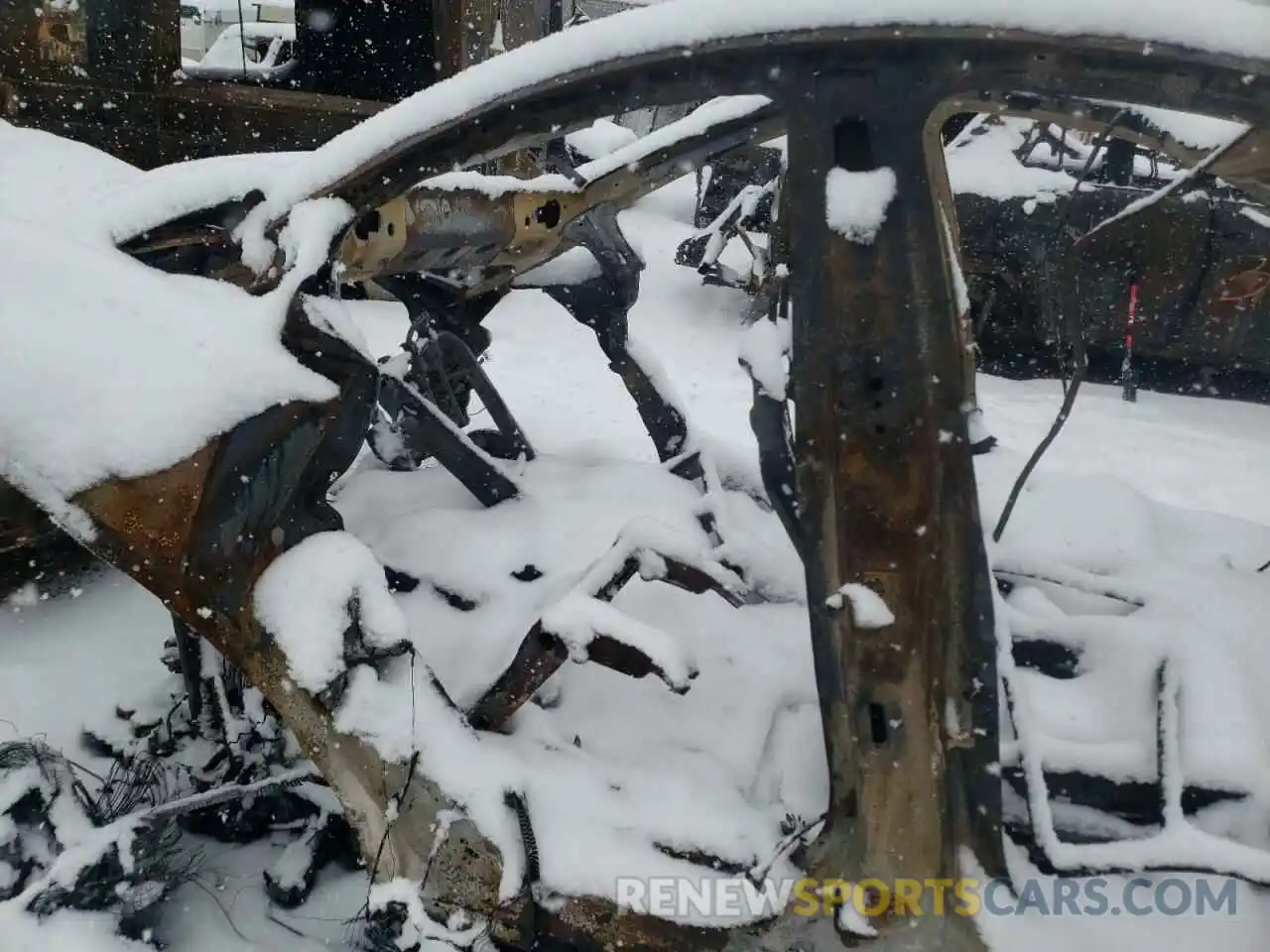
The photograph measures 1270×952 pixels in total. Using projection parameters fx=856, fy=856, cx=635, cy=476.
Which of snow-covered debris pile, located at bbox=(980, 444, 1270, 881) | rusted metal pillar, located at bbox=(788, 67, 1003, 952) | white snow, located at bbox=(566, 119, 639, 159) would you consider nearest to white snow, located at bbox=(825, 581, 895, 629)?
rusted metal pillar, located at bbox=(788, 67, 1003, 952)

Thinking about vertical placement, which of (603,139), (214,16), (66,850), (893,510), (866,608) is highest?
(214,16)

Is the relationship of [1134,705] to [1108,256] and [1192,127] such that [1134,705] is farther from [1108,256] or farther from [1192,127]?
[1108,256]

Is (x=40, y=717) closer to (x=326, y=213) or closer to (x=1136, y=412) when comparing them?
(x=326, y=213)

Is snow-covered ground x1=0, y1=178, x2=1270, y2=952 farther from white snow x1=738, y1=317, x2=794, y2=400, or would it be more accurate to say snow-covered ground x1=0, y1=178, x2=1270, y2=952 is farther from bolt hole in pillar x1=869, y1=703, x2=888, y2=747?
white snow x1=738, y1=317, x2=794, y2=400

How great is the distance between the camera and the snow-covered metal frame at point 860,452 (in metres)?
1.29

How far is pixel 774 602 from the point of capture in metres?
2.39

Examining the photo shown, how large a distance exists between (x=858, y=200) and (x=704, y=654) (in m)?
1.24

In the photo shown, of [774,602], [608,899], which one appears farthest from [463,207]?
[608,899]

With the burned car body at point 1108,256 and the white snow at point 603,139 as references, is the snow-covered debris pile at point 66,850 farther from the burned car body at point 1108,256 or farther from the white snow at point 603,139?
the burned car body at point 1108,256

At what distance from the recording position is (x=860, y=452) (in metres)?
1.39

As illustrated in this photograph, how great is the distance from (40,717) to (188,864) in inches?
34.8

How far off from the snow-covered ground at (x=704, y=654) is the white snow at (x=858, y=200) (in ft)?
3.61

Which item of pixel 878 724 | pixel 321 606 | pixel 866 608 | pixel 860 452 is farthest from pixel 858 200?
pixel 321 606

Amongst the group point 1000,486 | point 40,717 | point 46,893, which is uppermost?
point 1000,486
